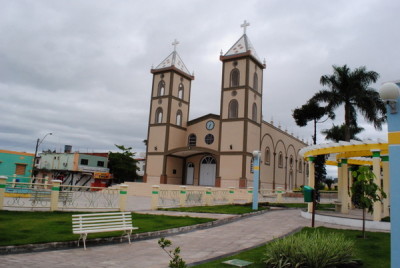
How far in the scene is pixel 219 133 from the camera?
34.4 meters

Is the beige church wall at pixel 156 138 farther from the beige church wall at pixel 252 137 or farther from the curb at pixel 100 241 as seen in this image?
the curb at pixel 100 241

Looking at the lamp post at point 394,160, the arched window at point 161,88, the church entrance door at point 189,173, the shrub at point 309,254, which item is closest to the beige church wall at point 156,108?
the arched window at point 161,88

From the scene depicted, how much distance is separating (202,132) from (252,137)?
6.41m

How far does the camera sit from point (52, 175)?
47656 millimetres

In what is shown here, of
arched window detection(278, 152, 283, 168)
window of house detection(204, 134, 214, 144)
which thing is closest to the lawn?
window of house detection(204, 134, 214, 144)

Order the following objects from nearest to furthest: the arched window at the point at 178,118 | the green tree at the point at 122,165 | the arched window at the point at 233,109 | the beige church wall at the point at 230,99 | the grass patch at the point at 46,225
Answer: the grass patch at the point at 46,225 → the beige church wall at the point at 230,99 → the arched window at the point at 233,109 → the arched window at the point at 178,118 → the green tree at the point at 122,165

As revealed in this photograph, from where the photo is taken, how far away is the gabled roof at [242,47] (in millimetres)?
34625

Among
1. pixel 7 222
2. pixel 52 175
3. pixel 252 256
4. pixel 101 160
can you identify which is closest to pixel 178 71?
pixel 101 160

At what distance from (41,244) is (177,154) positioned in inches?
1150

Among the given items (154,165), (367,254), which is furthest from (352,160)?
(154,165)

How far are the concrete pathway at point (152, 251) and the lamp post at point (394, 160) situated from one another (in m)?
4.02

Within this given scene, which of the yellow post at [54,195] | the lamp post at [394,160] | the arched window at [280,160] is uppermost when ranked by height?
the arched window at [280,160]

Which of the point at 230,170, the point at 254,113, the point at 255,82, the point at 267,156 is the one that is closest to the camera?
the point at 230,170

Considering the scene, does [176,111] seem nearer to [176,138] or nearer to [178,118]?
[178,118]
